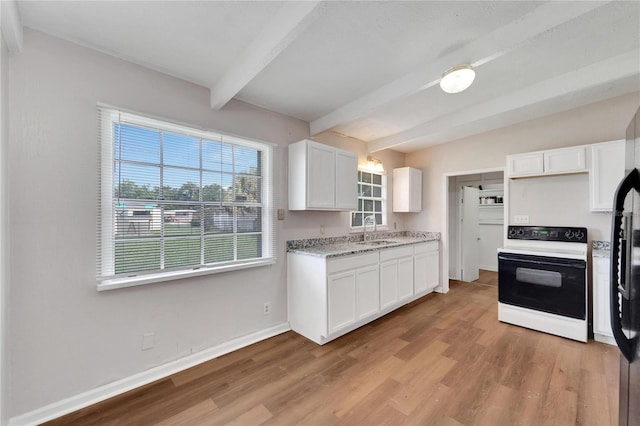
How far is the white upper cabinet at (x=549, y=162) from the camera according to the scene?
9.32 ft

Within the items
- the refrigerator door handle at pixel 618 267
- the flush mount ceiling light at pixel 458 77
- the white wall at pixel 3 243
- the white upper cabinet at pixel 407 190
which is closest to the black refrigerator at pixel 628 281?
the refrigerator door handle at pixel 618 267

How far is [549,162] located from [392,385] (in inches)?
122

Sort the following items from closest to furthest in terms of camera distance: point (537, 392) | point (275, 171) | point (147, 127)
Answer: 1. point (537, 392)
2. point (147, 127)
3. point (275, 171)

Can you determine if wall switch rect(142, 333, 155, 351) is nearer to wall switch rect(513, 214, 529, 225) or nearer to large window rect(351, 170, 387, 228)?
large window rect(351, 170, 387, 228)

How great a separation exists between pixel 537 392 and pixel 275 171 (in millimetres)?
2996

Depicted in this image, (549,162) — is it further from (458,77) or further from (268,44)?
(268,44)

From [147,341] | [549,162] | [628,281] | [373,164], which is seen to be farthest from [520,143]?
[147,341]

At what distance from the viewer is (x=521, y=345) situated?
2584 mm

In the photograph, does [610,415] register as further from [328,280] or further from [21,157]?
[21,157]

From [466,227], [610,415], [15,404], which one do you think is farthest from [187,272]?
[466,227]

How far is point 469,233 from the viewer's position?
16.7 ft

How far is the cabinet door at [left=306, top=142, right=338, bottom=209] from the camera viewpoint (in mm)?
2875

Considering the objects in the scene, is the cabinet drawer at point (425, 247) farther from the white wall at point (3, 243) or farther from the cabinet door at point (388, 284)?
the white wall at point (3, 243)

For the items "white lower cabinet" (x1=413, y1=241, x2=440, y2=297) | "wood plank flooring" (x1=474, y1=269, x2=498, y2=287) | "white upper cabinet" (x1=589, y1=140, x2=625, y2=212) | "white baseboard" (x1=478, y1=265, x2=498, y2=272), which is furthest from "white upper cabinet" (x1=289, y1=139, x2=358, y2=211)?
Answer: "white baseboard" (x1=478, y1=265, x2=498, y2=272)
